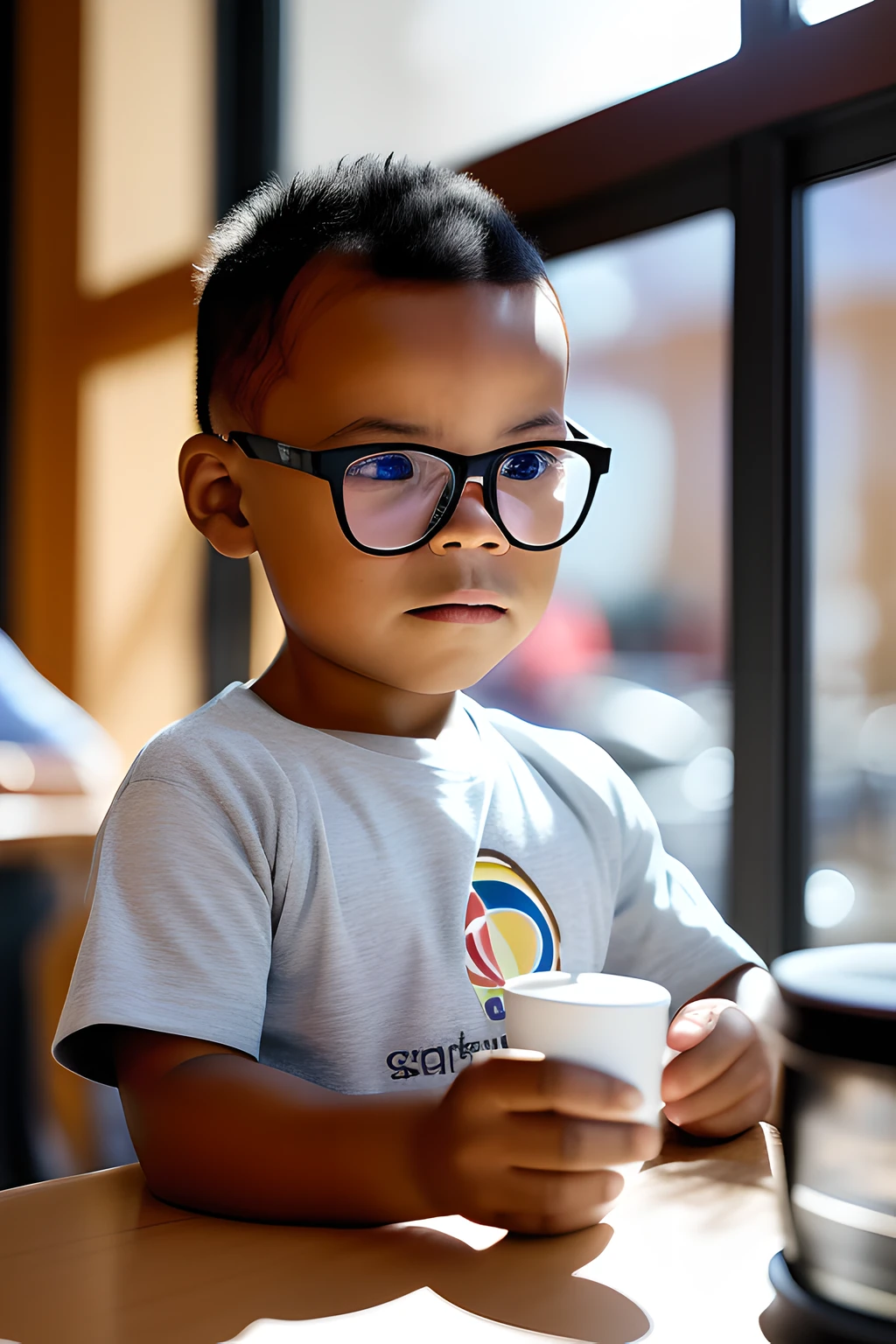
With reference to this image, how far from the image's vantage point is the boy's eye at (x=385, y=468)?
2.59ft

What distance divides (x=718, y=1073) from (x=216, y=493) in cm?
55

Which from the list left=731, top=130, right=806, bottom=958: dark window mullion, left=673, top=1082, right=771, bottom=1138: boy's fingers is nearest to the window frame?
left=731, top=130, right=806, bottom=958: dark window mullion

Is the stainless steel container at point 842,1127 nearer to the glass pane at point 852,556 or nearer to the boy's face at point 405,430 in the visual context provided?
the boy's face at point 405,430

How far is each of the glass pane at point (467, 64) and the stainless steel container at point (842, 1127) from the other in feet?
4.39

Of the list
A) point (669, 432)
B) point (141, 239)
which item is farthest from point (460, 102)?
point (141, 239)

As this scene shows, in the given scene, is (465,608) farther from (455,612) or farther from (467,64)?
(467,64)

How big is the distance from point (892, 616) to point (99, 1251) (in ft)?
3.58

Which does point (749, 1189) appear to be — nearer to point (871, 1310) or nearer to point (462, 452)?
point (871, 1310)

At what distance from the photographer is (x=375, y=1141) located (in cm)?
59

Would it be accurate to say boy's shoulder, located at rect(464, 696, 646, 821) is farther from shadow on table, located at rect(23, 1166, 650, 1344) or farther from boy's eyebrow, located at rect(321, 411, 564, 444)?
shadow on table, located at rect(23, 1166, 650, 1344)

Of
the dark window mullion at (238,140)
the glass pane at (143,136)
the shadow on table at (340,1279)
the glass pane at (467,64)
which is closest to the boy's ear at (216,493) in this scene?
the shadow on table at (340,1279)

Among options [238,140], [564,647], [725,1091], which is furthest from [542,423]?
[238,140]

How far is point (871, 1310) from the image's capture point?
0.45 meters

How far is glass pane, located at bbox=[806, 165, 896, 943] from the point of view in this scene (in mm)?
1322
